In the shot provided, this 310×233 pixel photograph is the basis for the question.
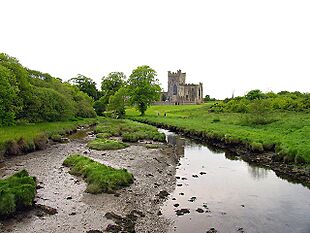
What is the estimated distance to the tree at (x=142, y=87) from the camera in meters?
92.1

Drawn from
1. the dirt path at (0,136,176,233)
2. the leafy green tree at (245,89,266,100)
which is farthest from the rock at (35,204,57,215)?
the leafy green tree at (245,89,266,100)

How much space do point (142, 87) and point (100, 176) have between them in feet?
231

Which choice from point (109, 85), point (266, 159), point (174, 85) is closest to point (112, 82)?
point (109, 85)

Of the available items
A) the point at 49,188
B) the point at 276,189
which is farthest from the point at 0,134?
the point at 276,189

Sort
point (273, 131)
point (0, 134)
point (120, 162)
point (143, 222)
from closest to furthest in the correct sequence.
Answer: point (143, 222) → point (120, 162) → point (0, 134) → point (273, 131)

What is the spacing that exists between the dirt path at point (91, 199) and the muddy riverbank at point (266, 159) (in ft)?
31.0

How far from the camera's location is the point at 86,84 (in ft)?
423

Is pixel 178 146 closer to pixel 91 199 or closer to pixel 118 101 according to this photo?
pixel 91 199

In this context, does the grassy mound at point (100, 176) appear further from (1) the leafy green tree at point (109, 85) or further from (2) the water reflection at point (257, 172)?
(1) the leafy green tree at point (109, 85)

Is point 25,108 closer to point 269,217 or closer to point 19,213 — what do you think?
point 19,213

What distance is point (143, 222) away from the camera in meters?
17.2

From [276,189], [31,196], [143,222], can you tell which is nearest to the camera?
[143,222]

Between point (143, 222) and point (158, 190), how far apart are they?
5.95m

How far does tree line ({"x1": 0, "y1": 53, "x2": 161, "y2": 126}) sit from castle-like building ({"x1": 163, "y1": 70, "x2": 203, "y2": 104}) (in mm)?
36687
